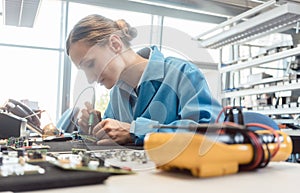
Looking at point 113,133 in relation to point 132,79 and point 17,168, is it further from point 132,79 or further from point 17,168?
point 17,168

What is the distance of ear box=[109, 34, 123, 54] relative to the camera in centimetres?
124

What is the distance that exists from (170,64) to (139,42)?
19 centimetres

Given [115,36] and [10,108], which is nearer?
[115,36]

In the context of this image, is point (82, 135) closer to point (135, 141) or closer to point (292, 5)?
point (135, 141)

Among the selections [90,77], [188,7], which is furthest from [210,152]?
[188,7]

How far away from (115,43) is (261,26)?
100 inches

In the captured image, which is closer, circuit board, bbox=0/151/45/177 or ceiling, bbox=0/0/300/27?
circuit board, bbox=0/151/45/177

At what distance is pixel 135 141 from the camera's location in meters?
1.07

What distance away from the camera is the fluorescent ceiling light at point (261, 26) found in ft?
9.83

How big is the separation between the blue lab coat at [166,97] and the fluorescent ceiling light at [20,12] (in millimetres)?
1887

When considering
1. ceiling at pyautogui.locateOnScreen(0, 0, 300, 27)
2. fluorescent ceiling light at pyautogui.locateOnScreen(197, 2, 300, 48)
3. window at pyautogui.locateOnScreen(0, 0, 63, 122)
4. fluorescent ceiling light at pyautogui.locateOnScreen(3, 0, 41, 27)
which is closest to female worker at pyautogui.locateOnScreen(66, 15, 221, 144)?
fluorescent ceiling light at pyautogui.locateOnScreen(3, 0, 41, 27)

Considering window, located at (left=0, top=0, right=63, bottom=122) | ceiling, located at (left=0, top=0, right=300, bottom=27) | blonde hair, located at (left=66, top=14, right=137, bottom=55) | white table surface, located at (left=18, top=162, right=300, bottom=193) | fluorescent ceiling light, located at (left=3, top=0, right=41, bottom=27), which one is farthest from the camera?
ceiling, located at (left=0, top=0, right=300, bottom=27)

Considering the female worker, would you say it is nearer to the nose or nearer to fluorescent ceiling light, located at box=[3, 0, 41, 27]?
the nose

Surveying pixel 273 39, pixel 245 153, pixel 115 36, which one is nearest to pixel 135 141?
pixel 115 36
